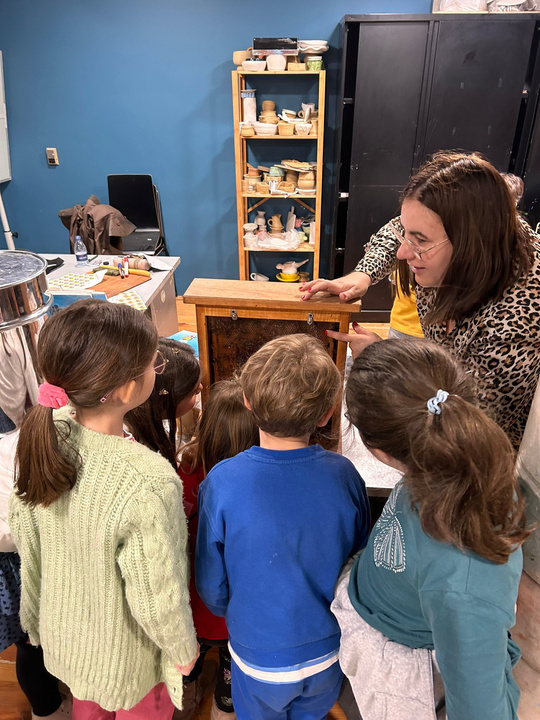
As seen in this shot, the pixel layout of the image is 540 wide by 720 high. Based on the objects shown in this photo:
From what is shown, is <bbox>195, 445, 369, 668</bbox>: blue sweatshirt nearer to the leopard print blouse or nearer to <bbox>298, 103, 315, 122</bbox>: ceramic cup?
the leopard print blouse

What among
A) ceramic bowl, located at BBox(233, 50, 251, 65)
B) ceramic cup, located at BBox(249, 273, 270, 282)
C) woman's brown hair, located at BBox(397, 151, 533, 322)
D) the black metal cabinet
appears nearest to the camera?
woman's brown hair, located at BBox(397, 151, 533, 322)

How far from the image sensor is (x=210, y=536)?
0.96 metres

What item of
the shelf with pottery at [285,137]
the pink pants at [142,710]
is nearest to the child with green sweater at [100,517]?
the pink pants at [142,710]

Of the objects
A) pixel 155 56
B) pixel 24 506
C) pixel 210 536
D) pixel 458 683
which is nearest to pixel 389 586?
pixel 458 683

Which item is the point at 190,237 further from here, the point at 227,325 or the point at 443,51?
the point at 227,325

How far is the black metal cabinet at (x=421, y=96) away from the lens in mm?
3166

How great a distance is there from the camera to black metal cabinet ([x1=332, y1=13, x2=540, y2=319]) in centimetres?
317

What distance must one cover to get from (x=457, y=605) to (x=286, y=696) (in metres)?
0.50

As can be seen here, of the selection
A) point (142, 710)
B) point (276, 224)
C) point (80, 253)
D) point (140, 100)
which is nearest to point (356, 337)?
point (142, 710)

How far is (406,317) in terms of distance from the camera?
6.45 ft

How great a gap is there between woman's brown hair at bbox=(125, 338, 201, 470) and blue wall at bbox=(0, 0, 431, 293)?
3104 millimetres

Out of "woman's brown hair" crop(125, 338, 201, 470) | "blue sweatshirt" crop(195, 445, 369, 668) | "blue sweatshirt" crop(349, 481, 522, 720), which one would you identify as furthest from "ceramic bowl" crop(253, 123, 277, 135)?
"blue sweatshirt" crop(349, 481, 522, 720)

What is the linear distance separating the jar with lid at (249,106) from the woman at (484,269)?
111 inches

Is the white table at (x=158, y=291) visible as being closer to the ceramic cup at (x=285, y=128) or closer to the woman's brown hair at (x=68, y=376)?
the ceramic cup at (x=285, y=128)
